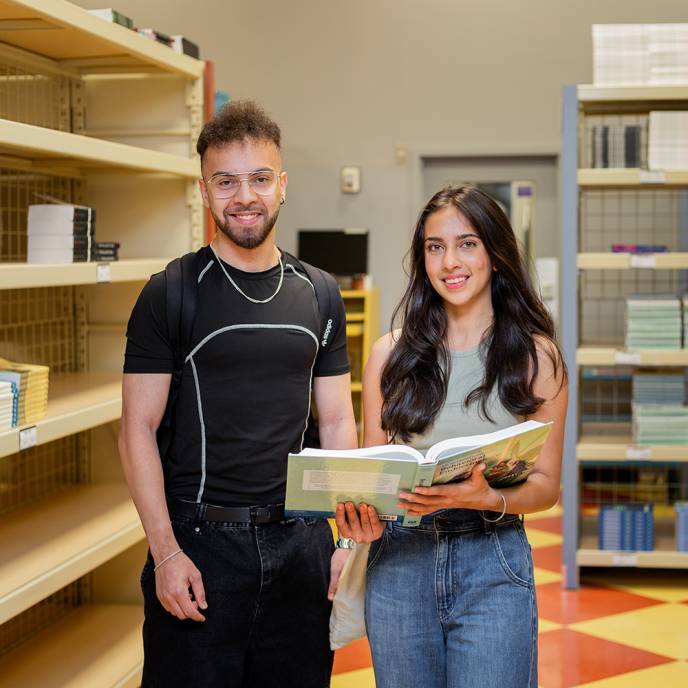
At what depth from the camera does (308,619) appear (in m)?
2.31

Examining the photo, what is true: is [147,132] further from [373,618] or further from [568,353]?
[373,618]

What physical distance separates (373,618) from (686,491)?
5.42 metres

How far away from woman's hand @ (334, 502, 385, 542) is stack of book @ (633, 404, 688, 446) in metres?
3.34

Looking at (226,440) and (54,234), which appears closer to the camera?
(226,440)

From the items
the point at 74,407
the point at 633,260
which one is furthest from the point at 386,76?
the point at 74,407

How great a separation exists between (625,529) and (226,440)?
11.2 ft

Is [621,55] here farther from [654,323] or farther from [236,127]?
[236,127]

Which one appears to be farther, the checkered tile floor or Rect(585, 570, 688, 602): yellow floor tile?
Rect(585, 570, 688, 602): yellow floor tile

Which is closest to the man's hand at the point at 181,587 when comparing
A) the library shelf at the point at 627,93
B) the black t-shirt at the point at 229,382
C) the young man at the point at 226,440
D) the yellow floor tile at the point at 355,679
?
the young man at the point at 226,440

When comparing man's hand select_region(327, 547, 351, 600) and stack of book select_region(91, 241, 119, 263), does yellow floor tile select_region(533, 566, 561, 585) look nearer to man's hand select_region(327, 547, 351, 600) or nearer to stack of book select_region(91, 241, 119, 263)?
stack of book select_region(91, 241, 119, 263)

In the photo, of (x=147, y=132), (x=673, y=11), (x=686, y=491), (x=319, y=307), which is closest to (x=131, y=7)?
(x=673, y=11)

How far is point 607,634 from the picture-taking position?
441 centimetres

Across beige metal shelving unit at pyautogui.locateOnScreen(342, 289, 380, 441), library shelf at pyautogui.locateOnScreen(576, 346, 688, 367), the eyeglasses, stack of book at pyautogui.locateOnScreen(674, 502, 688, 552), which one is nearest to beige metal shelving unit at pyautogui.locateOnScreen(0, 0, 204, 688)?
the eyeglasses

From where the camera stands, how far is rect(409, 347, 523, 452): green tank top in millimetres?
2012
